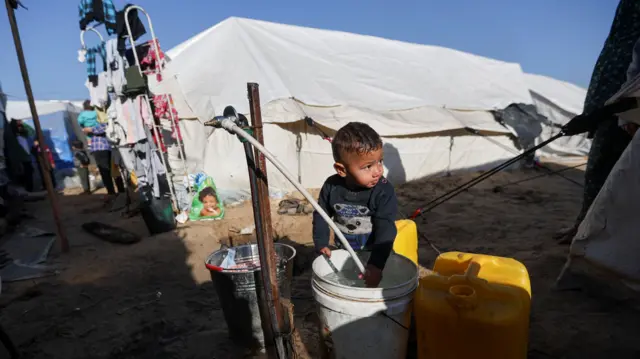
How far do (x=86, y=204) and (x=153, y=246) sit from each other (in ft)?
13.1

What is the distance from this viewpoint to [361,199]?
1.99 m

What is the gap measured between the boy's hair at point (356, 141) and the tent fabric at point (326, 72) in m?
4.90

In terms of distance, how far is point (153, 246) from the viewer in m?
4.33

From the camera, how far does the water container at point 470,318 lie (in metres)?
1.45

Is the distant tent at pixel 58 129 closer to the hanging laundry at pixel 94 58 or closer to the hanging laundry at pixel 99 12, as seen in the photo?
the hanging laundry at pixel 94 58

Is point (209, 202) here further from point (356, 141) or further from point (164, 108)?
point (356, 141)

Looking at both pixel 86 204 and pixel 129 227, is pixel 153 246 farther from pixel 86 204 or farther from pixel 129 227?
pixel 86 204

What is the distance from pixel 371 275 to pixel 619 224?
5.06ft

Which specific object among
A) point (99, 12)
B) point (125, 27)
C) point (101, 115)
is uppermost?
point (99, 12)

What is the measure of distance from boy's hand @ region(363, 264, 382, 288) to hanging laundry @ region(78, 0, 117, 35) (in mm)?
5252

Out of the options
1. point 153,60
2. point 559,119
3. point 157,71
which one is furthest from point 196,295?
point 559,119

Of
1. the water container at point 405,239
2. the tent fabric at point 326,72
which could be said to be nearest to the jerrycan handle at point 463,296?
the water container at point 405,239

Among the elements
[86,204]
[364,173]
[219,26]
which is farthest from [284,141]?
[364,173]

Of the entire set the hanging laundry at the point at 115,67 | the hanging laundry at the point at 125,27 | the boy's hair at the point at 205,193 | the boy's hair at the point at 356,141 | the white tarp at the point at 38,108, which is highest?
the hanging laundry at the point at 125,27
